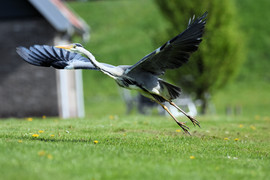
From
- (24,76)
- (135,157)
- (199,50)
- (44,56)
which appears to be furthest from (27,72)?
(135,157)

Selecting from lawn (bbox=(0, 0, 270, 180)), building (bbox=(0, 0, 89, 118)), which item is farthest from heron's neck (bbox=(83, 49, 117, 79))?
building (bbox=(0, 0, 89, 118))

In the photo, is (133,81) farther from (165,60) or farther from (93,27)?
(93,27)

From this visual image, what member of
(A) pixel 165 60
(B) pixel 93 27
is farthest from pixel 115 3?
(A) pixel 165 60

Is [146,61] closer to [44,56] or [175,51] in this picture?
[175,51]

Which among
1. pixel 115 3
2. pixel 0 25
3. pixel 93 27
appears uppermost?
pixel 115 3

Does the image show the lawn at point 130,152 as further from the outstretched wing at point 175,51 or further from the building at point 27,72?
the building at point 27,72

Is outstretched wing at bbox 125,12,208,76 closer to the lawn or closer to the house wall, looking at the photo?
the lawn

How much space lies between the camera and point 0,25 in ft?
41.9

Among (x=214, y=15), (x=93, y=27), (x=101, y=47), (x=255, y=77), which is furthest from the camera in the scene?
(x=93, y=27)

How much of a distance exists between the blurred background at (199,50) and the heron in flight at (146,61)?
8.00 meters

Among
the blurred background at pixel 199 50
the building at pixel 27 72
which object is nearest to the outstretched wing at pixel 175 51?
the building at pixel 27 72

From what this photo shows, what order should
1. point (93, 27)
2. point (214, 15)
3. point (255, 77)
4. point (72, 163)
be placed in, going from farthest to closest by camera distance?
1. point (93, 27)
2. point (255, 77)
3. point (214, 15)
4. point (72, 163)

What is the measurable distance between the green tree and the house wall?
6234 mm

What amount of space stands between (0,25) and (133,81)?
362 inches
